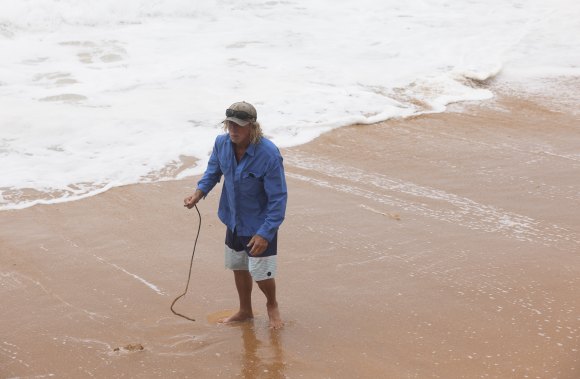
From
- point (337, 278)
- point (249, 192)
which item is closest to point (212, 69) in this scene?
point (337, 278)

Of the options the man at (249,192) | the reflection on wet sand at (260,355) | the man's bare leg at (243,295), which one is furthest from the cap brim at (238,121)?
the reflection on wet sand at (260,355)

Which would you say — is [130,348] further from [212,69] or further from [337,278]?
[212,69]

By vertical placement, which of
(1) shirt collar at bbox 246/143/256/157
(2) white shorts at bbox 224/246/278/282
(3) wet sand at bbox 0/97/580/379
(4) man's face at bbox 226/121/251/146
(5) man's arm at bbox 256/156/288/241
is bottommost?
(3) wet sand at bbox 0/97/580/379

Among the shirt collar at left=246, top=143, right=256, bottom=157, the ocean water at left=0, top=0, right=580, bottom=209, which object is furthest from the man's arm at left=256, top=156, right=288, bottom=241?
the ocean water at left=0, top=0, right=580, bottom=209

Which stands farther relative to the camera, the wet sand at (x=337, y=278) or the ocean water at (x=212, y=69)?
the ocean water at (x=212, y=69)

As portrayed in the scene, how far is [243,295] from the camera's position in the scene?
Answer: 16.4ft

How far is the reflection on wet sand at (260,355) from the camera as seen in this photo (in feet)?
14.7

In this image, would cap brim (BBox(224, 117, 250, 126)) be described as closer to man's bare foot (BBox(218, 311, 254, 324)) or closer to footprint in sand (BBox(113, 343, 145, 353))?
man's bare foot (BBox(218, 311, 254, 324))

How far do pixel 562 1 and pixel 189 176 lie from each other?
11.7m

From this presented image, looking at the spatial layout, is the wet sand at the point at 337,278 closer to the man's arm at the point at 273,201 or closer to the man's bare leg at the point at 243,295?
the man's bare leg at the point at 243,295

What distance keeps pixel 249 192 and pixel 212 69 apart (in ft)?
24.1

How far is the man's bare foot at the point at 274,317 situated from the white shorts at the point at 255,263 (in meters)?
0.26

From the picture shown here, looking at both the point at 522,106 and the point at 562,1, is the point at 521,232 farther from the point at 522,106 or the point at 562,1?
the point at 562,1

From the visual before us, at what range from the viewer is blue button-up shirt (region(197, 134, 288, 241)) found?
461 cm
